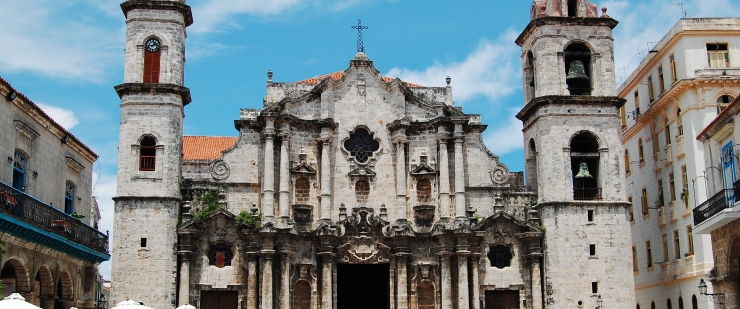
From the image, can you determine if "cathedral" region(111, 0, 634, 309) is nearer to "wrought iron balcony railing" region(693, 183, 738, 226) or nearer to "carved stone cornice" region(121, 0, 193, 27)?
"carved stone cornice" region(121, 0, 193, 27)

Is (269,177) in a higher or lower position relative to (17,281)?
higher

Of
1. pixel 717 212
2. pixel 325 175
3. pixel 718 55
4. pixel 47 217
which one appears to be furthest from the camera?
pixel 718 55

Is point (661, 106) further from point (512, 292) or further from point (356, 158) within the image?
point (356, 158)

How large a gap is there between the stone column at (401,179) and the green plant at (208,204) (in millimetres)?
6579

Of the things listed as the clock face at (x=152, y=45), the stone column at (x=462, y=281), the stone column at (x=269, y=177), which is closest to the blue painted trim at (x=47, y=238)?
the stone column at (x=269, y=177)

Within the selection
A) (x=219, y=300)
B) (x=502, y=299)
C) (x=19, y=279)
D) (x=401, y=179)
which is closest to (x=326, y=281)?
(x=219, y=300)

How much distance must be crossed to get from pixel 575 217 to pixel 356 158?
8.49 m

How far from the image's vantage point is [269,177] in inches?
1300

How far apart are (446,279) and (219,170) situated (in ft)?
30.6

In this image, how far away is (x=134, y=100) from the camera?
32406mm

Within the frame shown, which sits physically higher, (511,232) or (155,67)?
(155,67)

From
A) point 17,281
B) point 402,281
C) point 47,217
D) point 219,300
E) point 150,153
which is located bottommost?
point 219,300

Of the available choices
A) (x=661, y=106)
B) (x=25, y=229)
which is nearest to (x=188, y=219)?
(x=25, y=229)

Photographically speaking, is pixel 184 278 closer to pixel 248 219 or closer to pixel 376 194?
pixel 248 219
